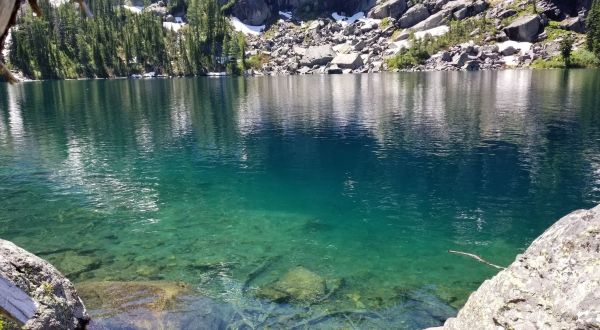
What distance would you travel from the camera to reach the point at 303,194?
123 ft

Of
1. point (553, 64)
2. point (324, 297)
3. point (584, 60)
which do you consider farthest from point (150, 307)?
point (553, 64)

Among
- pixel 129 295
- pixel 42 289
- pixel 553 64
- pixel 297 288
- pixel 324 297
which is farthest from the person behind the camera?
pixel 553 64

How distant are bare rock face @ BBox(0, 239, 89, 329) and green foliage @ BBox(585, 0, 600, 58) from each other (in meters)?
221

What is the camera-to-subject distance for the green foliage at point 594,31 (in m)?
186

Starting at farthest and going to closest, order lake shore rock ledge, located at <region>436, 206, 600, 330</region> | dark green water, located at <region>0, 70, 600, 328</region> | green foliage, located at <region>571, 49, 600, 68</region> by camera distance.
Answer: green foliage, located at <region>571, 49, 600, 68</region>, dark green water, located at <region>0, 70, 600, 328</region>, lake shore rock ledge, located at <region>436, 206, 600, 330</region>

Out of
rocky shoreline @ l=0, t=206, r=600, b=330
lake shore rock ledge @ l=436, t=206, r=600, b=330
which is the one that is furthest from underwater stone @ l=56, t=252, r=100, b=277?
lake shore rock ledge @ l=436, t=206, r=600, b=330

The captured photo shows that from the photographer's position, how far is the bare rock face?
1116 centimetres

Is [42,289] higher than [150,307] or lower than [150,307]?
higher

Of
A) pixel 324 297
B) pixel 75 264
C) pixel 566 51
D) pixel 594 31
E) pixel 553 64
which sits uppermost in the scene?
pixel 594 31

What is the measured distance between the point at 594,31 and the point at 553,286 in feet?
747

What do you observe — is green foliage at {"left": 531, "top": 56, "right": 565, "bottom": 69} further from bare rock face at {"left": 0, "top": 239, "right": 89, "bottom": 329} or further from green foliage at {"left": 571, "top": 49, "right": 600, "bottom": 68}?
bare rock face at {"left": 0, "top": 239, "right": 89, "bottom": 329}

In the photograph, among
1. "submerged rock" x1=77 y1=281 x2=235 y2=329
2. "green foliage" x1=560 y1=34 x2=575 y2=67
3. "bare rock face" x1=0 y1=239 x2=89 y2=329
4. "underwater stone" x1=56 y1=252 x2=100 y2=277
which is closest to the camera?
"bare rock face" x1=0 y1=239 x2=89 y2=329

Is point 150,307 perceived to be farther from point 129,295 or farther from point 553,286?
point 553,286

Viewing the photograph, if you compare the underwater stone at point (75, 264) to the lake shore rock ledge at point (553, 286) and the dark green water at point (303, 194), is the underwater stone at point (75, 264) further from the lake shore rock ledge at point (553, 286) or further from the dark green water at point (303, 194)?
the lake shore rock ledge at point (553, 286)
